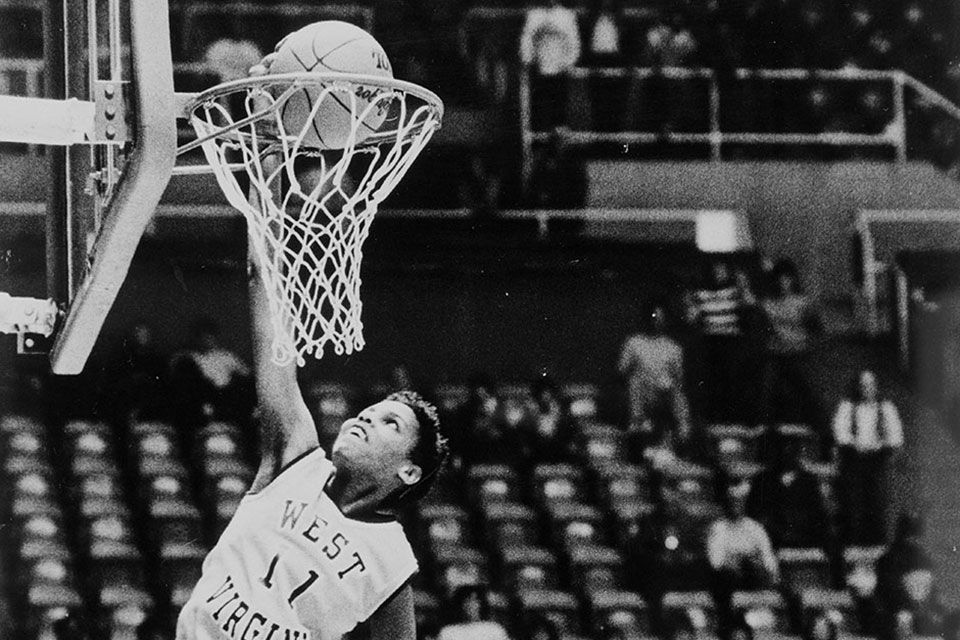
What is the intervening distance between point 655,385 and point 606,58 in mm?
1771

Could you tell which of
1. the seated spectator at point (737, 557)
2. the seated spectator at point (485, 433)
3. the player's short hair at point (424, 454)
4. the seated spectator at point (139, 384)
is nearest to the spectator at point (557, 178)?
the seated spectator at point (485, 433)

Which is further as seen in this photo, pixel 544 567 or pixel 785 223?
pixel 785 223

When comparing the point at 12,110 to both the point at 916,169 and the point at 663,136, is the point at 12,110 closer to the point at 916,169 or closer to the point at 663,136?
the point at 663,136

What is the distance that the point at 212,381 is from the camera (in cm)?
701

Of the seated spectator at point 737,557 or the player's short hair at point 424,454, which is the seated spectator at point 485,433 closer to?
the seated spectator at point 737,557

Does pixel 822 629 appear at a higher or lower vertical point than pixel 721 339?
lower

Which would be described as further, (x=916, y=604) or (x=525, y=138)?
(x=525, y=138)

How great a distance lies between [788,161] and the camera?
8336mm

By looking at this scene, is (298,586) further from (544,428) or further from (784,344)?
(784,344)

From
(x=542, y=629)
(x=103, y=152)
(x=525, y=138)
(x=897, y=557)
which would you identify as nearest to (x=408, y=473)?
(x=103, y=152)

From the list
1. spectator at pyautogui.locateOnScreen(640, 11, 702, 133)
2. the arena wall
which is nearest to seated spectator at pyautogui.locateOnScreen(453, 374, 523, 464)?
the arena wall

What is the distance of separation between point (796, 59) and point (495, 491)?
3015 millimetres

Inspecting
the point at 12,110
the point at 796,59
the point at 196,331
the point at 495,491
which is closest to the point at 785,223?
the point at 796,59

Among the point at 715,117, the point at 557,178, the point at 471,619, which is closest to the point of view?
the point at 471,619
